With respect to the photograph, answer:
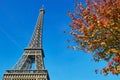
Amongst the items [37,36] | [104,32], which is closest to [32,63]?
[37,36]

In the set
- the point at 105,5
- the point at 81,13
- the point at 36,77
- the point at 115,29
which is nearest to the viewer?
the point at 115,29

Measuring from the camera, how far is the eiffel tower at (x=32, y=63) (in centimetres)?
11219

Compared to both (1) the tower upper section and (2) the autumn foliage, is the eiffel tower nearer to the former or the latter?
(1) the tower upper section

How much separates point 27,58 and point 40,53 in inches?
225

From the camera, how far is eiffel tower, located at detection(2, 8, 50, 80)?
368 feet

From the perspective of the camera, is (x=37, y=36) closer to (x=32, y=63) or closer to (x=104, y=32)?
(x=32, y=63)

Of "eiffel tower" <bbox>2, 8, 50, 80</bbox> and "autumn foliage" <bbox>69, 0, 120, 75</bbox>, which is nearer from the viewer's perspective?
"autumn foliage" <bbox>69, 0, 120, 75</bbox>

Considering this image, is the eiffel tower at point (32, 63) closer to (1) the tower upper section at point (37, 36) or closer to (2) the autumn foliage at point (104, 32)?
(1) the tower upper section at point (37, 36)

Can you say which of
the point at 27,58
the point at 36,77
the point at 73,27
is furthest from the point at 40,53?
the point at 73,27

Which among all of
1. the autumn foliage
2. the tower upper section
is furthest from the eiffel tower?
the autumn foliage

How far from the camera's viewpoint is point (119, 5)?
18094mm

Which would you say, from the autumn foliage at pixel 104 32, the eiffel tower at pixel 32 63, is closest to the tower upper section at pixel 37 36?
the eiffel tower at pixel 32 63

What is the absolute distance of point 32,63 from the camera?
407 feet

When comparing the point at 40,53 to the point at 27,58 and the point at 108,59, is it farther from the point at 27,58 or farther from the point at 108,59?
the point at 108,59
